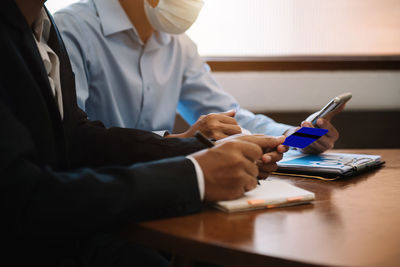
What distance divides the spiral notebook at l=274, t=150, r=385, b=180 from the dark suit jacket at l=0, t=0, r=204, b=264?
0.46 metres

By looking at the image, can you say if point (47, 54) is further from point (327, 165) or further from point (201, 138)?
point (327, 165)

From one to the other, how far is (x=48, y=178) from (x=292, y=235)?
374 mm

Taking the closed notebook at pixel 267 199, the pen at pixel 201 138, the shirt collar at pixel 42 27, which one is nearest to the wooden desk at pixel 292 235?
the closed notebook at pixel 267 199

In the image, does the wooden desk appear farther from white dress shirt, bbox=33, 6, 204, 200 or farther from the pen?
white dress shirt, bbox=33, 6, 204, 200

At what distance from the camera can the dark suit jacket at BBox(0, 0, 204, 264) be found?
63 centimetres

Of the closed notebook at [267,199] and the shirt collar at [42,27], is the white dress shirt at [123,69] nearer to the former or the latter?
the shirt collar at [42,27]

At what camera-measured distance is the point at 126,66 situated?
1.69m

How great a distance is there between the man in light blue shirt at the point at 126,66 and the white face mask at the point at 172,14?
5cm

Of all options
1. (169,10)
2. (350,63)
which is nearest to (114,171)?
(169,10)

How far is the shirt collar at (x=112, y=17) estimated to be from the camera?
5.37 ft

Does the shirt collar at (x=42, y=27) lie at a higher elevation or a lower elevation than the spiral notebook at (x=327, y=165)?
higher

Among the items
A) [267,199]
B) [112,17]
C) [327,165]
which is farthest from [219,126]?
[112,17]

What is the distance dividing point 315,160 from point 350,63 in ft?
4.00

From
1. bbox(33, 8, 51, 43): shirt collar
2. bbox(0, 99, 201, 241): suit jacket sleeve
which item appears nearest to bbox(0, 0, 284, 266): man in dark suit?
bbox(0, 99, 201, 241): suit jacket sleeve
